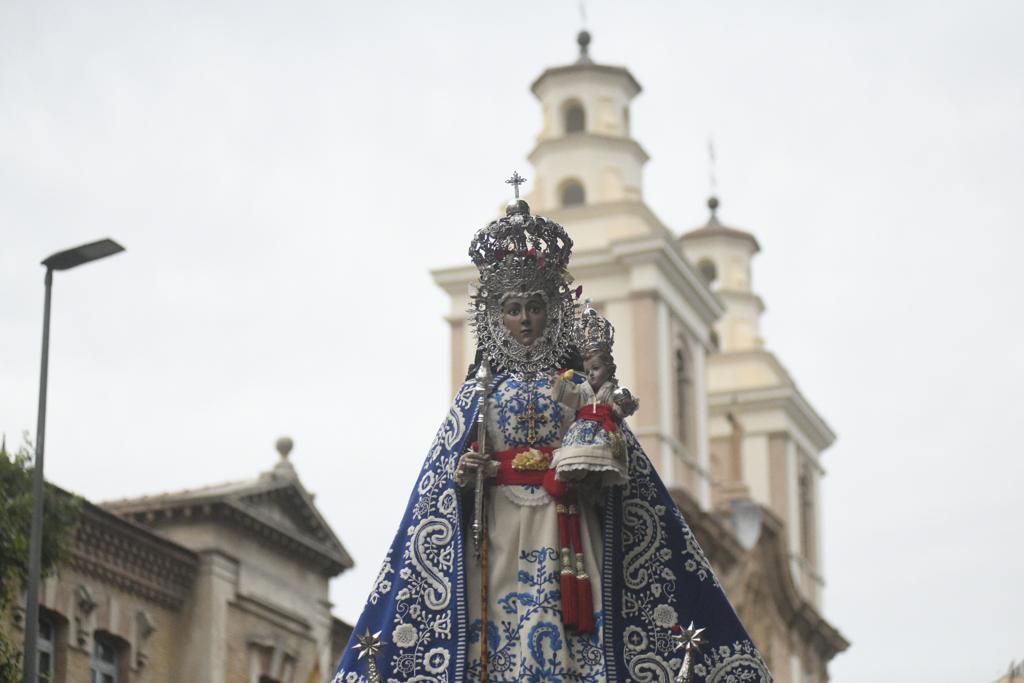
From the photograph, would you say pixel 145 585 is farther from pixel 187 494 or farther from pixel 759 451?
pixel 759 451

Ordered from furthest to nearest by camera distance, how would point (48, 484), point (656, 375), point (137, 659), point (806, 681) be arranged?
1. point (806, 681)
2. point (656, 375)
3. point (137, 659)
4. point (48, 484)

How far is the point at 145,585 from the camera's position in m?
31.7

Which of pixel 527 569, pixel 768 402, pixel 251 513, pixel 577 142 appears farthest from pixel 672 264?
pixel 527 569

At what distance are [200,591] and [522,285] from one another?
21.7m


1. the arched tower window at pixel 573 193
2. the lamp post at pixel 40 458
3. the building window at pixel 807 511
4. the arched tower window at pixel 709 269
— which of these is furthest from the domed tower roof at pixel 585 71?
the lamp post at pixel 40 458

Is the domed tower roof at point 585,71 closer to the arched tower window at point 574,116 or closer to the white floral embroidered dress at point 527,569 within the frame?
the arched tower window at point 574,116

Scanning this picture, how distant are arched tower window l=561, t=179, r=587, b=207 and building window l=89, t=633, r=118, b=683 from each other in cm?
2707

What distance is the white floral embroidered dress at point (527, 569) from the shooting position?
11055 millimetres

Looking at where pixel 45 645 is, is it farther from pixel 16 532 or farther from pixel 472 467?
pixel 472 467

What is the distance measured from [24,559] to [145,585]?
6.01 metres

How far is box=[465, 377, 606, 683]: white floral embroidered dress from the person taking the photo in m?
11.1

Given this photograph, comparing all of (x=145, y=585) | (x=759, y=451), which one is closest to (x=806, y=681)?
(x=759, y=451)

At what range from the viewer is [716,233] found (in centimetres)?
6906

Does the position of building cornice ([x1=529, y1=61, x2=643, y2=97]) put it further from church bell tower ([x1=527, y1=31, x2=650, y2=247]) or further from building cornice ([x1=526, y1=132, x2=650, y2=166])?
building cornice ([x1=526, y1=132, x2=650, y2=166])
